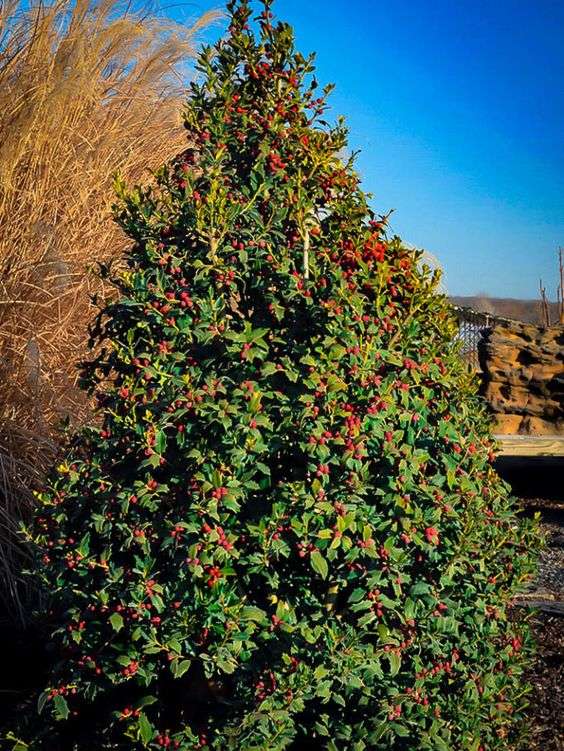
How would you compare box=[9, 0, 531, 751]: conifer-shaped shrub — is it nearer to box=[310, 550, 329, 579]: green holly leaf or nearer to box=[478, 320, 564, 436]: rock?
box=[310, 550, 329, 579]: green holly leaf

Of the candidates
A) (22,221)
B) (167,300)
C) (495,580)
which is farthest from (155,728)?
(22,221)

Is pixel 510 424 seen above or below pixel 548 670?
above

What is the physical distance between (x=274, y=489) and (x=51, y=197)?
2.84 metres

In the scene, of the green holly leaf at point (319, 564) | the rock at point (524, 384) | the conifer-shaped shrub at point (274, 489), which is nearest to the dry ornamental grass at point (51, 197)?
the conifer-shaped shrub at point (274, 489)

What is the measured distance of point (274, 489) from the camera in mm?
2338

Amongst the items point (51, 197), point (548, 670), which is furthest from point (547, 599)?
point (51, 197)

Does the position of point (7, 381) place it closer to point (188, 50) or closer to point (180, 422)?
point (180, 422)

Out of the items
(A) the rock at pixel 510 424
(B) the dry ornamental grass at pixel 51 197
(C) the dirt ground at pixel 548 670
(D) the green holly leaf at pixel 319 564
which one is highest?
(B) the dry ornamental grass at pixel 51 197

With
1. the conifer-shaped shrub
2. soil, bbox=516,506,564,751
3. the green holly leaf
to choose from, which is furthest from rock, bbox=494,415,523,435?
the green holly leaf

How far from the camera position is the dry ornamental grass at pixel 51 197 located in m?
4.08

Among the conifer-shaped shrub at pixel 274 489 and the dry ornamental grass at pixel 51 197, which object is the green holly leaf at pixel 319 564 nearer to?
the conifer-shaped shrub at pixel 274 489

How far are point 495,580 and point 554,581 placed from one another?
95.5 inches

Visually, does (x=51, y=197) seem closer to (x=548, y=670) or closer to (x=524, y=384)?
(x=548, y=670)

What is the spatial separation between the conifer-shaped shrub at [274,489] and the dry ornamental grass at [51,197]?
149cm
